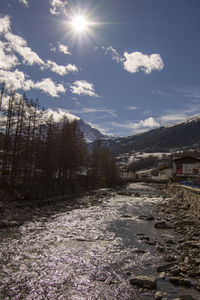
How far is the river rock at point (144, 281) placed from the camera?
7754 mm

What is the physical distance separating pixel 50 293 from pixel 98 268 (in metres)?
2.68

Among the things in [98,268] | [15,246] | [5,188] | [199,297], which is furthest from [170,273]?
[5,188]

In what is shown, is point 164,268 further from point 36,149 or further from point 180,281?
point 36,149

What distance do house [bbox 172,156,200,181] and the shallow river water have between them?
2247 inches

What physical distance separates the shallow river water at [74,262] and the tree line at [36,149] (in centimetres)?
1346

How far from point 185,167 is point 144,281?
6687 centimetres

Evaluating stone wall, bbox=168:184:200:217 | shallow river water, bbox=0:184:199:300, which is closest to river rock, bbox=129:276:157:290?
shallow river water, bbox=0:184:199:300

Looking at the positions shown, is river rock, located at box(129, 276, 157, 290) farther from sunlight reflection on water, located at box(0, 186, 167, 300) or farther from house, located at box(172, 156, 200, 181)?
house, located at box(172, 156, 200, 181)

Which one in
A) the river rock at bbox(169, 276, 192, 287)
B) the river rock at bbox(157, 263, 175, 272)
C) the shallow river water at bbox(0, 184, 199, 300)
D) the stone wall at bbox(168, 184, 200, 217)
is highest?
the stone wall at bbox(168, 184, 200, 217)

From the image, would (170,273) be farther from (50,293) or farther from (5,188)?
(5,188)

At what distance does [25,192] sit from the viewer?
28.2 metres

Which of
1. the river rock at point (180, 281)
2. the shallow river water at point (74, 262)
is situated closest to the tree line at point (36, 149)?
the shallow river water at point (74, 262)

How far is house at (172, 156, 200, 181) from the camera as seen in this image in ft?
222

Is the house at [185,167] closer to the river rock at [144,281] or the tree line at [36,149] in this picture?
the tree line at [36,149]
